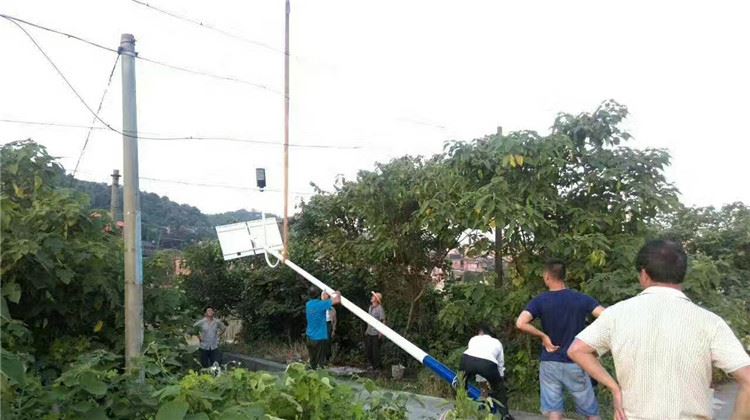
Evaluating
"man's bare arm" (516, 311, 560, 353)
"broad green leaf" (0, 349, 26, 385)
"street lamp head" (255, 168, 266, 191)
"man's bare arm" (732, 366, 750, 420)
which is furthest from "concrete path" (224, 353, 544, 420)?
"broad green leaf" (0, 349, 26, 385)

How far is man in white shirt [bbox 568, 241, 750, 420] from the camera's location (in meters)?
2.47

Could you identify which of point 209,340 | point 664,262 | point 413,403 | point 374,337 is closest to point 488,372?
point 413,403

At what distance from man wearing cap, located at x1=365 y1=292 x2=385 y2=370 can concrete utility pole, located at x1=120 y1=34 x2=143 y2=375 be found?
517cm

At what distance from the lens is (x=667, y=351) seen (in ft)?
8.18

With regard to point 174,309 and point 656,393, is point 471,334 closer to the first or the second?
point 174,309

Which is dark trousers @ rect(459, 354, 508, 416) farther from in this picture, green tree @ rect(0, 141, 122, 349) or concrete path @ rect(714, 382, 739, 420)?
green tree @ rect(0, 141, 122, 349)

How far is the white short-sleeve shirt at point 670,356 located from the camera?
247 cm

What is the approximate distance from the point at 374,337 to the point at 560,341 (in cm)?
621

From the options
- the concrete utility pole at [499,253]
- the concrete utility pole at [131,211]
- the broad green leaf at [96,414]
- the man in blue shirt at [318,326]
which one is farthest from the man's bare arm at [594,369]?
the man in blue shirt at [318,326]

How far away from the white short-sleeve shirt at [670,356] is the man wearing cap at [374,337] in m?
8.17

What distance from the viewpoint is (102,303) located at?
6281mm

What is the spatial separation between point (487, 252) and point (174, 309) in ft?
13.4

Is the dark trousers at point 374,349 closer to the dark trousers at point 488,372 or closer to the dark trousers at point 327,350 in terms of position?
the dark trousers at point 327,350

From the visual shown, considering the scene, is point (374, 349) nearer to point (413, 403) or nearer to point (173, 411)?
point (413, 403)
